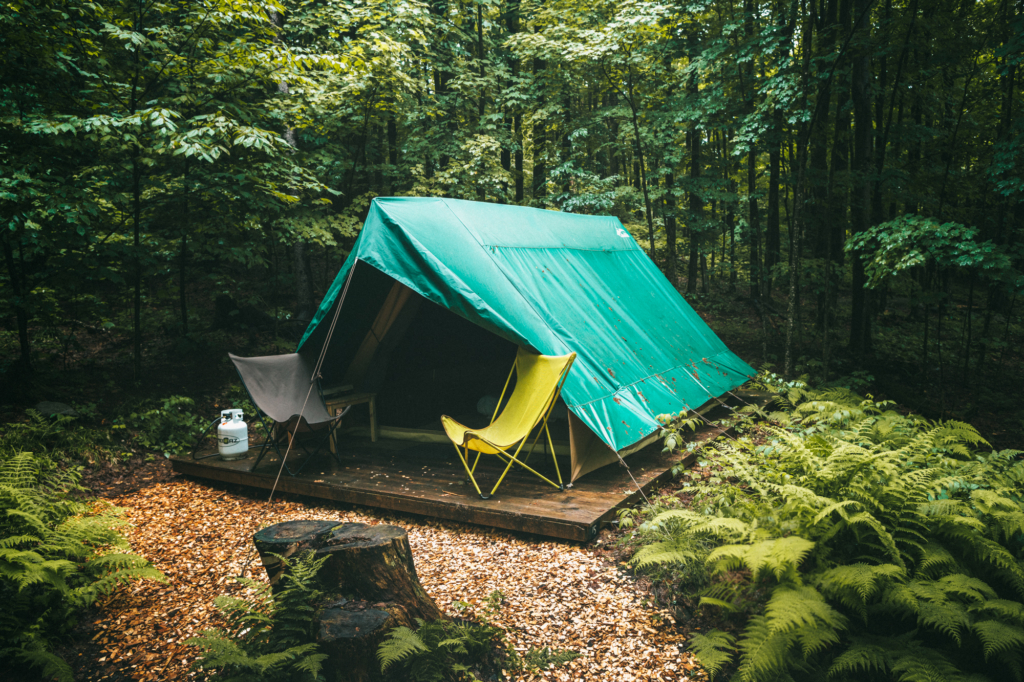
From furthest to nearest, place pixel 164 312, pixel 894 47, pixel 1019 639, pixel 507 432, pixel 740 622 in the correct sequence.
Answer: pixel 164 312
pixel 894 47
pixel 507 432
pixel 740 622
pixel 1019 639

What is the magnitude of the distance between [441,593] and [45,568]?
1812 mm

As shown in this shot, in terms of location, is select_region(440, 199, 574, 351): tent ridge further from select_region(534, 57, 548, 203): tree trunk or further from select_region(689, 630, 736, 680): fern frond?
select_region(534, 57, 548, 203): tree trunk

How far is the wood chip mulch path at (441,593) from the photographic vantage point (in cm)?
227

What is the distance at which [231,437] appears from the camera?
4.62 metres

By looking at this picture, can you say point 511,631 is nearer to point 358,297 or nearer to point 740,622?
point 740,622

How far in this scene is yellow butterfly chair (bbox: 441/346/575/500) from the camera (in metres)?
3.58

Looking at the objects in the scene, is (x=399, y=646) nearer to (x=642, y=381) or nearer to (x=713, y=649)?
(x=713, y=649)

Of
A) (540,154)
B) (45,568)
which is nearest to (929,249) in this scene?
(45,568)

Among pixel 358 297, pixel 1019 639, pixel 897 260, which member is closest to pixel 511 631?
pixel 1019 639

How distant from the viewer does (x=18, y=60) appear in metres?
4.57

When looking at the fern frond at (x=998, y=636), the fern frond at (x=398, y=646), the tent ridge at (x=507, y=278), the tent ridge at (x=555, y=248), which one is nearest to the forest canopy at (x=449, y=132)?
the tent ridge at (x=555, y=248)

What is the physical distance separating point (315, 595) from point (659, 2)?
8.66 metres

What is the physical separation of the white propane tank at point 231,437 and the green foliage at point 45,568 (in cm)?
143

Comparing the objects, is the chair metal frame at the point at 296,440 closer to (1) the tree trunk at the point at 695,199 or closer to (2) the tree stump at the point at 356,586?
(2) the tree stump at the point at 356,586
